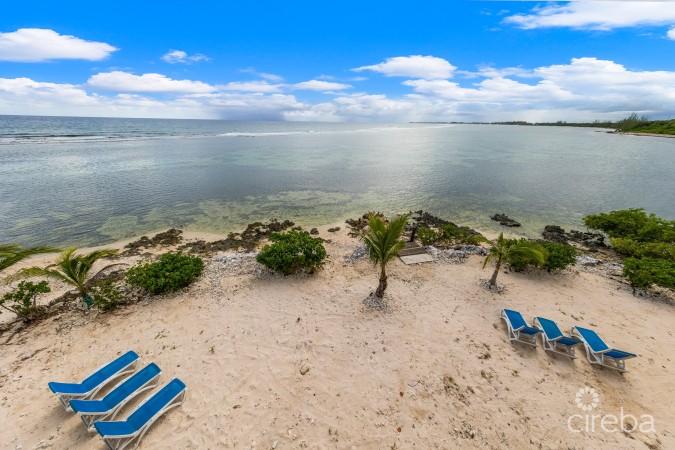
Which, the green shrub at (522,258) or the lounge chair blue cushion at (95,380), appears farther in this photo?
the green shrub at (522,258)

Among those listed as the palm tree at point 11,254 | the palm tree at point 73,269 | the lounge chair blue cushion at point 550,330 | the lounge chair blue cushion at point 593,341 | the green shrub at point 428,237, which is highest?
the palm tree at point 11,254

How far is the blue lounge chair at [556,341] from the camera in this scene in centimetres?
858

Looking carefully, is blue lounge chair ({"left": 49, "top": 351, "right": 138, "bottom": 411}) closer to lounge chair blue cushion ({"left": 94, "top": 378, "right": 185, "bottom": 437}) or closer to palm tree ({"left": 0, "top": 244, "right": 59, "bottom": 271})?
lounge chair blue cushion ({"left": 94, "top": 378, "right": 185, "bottom": 437})

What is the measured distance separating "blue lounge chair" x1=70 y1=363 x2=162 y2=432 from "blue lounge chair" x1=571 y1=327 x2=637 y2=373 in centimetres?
1280

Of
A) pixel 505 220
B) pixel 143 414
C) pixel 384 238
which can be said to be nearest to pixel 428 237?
pixel 384 238

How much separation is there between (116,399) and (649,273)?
64.0 feet

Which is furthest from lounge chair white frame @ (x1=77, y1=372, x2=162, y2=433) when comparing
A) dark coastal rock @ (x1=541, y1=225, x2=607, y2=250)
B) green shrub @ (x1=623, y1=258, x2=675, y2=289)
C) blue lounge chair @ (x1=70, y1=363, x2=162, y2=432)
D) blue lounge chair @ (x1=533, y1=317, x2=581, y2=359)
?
dark coastal rock @ (x1=541, y1=225, x2=607, y2=250)

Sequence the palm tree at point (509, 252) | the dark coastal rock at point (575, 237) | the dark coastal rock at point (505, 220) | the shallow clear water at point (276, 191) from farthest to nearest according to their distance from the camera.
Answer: the dark coastal rock at point (505, 220)
the shallow clear water at point (276, 191)
the dark coastal rock at point (575, 237)
the palm tree at point (509, 252)

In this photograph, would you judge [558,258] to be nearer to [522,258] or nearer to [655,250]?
[522,258]

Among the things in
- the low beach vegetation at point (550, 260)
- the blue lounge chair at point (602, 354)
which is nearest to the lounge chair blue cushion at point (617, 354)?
the blue lounge chair at point (602, 354)

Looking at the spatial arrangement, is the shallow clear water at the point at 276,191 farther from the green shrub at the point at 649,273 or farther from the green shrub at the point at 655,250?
the green shrub at the point at 649,273

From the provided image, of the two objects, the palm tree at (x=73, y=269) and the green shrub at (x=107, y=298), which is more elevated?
the palm tree at (x=73, y=269)

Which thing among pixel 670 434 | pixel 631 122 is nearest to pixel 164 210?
pixel 670 434

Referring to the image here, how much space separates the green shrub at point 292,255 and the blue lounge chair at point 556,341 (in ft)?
29.0
